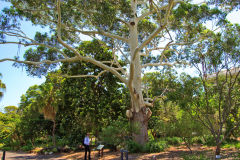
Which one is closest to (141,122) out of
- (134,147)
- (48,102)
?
(134,147)

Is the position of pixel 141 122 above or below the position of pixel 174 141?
above

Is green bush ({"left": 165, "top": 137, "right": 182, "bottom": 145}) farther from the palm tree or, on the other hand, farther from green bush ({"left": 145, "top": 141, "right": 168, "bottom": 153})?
the palm tree

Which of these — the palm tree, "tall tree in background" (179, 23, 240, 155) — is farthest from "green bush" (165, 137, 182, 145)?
the palm tree

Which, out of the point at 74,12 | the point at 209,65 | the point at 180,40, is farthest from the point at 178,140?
the point at 74,12

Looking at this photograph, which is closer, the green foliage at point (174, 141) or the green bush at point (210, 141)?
the green bush at point (210, 141)

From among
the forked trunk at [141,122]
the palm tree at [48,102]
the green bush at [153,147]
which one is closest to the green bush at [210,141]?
the green bush at [153,147]

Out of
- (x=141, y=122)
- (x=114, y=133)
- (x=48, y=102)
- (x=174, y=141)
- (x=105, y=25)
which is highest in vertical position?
(x=105, y=25)

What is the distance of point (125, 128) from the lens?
32.5 ft

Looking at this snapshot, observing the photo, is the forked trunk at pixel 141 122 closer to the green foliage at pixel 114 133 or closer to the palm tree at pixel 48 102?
the green foliage at pixel 114 133

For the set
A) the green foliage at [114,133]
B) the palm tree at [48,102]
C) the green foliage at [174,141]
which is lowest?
the green foliage at [174,141]

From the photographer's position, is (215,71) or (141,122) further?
(141,122)

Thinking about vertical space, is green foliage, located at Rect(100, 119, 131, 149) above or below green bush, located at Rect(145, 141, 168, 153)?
above

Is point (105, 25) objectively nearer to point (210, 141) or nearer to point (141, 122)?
point (141, 122)

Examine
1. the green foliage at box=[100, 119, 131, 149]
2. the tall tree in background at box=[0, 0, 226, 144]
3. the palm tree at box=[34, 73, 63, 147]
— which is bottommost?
the green foliage at box=[100, 119, 131, 149]
